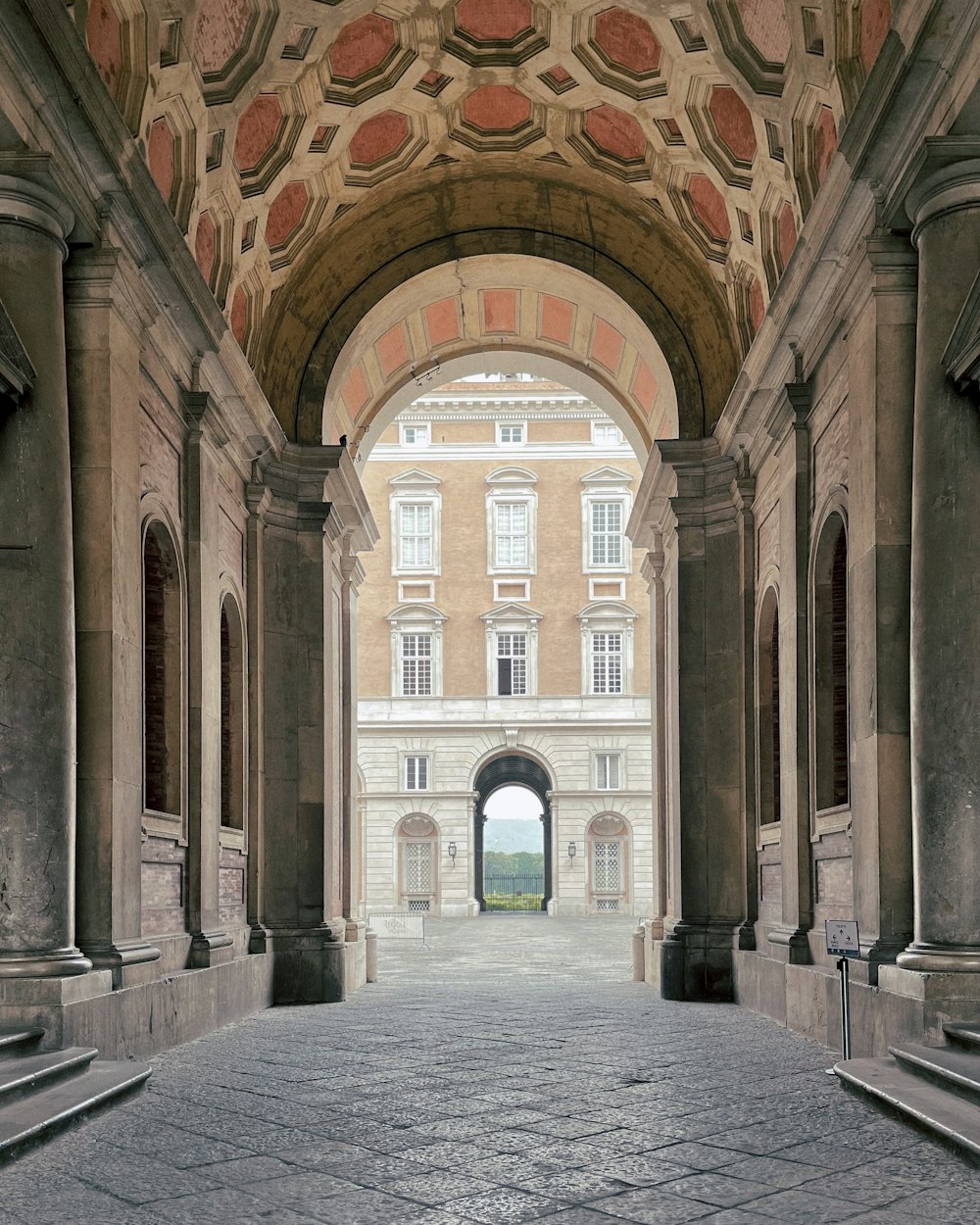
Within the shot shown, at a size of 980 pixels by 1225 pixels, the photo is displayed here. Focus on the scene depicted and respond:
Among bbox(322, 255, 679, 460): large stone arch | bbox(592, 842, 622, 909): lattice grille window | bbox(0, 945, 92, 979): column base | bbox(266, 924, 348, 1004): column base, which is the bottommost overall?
bbox(592, 842, 622, 909): lattice grille window

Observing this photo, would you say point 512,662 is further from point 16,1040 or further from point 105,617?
point 16,1040

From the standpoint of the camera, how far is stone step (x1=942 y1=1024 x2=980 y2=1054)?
837cm

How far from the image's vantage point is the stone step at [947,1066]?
7566 mm

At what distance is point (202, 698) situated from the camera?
13.9m

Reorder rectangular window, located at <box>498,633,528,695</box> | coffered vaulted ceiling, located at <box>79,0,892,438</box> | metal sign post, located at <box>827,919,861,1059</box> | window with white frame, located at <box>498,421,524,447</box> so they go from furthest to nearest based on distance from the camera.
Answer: window with white frame, located at <box>498,421,524,447</box> → rectangular window, located at <box>498,633,528,695</box> → coffered vaulted ceiling, located at <box>79,0,892,438</box> → metal sign post, located at <box>827,919,861,1059</box>

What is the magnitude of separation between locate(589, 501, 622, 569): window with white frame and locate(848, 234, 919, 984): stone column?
3795 centimetres

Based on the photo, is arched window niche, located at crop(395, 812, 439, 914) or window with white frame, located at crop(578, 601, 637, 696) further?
window with white frame, located at crop(578, 601, 637, 696)

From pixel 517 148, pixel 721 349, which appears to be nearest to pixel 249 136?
pixel 517 148

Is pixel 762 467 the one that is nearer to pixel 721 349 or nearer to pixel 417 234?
pixel 721 349

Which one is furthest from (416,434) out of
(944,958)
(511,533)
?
(944,958)

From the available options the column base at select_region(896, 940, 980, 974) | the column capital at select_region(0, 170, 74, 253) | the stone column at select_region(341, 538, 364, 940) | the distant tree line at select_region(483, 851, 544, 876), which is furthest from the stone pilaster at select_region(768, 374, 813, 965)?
the distant tree line at select_region(483, 851, 544, 876)

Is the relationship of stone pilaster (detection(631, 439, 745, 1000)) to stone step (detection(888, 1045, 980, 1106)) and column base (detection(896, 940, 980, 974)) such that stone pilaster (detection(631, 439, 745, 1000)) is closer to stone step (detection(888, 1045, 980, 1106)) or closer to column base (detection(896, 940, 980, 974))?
column base (detection(896, 940, 980, 974))

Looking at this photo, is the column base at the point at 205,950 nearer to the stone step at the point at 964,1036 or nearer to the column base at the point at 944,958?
the column base at the point at 944,958

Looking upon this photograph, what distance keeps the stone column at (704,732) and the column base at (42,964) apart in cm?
886
